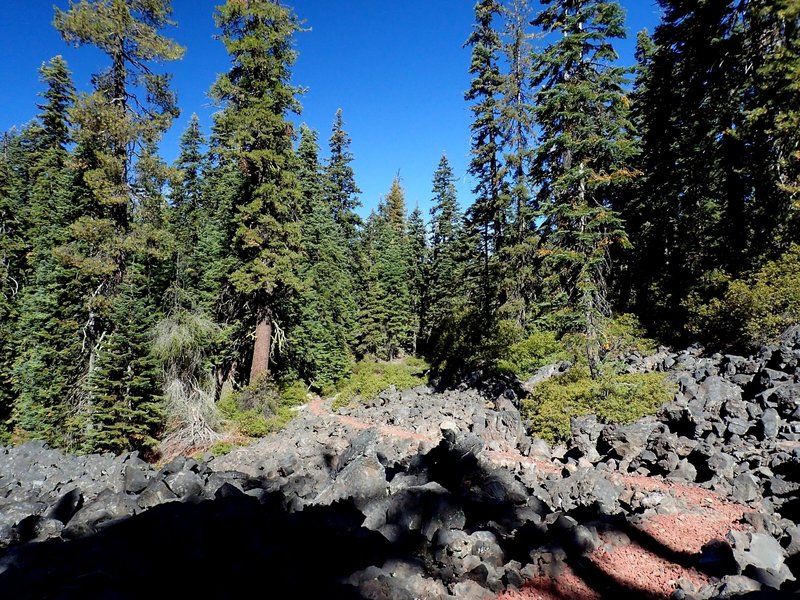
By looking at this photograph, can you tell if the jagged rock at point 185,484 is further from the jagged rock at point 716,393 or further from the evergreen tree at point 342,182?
the evergreen tree at point 342,182

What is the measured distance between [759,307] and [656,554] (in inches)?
402

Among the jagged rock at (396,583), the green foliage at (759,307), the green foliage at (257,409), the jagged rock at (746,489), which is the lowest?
the green foliage at (257,409)

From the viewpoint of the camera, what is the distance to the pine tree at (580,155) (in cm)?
1237

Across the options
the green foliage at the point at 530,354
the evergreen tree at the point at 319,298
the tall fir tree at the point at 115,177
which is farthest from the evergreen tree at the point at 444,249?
the tall fir tree at the point at 115,177

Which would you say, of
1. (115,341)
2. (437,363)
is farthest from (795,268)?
(115,341)

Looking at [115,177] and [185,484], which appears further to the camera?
[115,177]

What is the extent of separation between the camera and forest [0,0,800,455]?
12.6 m

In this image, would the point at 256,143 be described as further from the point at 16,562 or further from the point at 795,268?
the point at 795,268

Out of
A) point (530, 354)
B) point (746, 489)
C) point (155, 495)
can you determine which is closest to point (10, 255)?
point (155, 495)

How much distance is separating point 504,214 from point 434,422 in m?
14.3

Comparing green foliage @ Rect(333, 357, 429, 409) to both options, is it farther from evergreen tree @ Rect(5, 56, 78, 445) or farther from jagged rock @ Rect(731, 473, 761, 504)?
jagged rock @ Rect(731, 473, 761, 504)

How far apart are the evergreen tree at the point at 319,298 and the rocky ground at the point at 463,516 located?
35.0 feet

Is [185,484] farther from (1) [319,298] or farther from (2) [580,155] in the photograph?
(1) [319,298]

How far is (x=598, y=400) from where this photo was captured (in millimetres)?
11312
